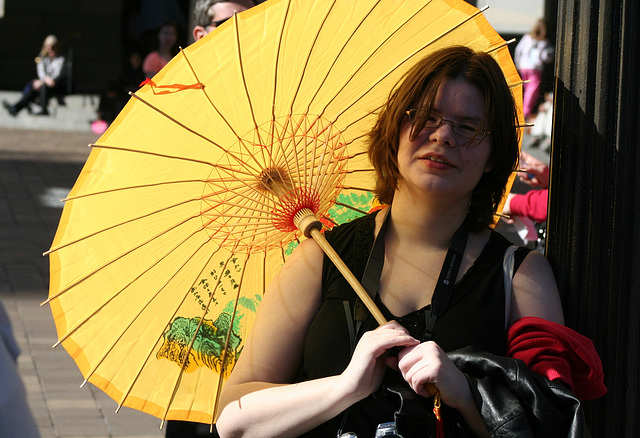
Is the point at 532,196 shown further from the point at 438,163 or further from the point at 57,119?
the point at 57,119

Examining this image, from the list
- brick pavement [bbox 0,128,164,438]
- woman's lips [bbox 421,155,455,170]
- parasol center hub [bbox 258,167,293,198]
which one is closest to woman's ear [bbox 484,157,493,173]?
woman's lips [bbox 421,155,455,170]

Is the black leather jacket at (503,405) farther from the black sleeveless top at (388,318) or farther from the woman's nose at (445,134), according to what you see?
the woman's nose at (445,134)

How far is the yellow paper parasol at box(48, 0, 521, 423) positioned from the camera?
2.25 meters

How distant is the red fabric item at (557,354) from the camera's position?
6.04 ft

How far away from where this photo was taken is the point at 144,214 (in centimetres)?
231

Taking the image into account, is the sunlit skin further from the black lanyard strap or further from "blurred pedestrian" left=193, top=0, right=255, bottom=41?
"blurred pedestrian" left=193, top=0, right=255, bottom=41

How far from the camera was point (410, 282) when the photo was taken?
202cm

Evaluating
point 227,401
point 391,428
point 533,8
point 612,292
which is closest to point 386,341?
point 391,428

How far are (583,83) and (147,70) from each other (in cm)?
543

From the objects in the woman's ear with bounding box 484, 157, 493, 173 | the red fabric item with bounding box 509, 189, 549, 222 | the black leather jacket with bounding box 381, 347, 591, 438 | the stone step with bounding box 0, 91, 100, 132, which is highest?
the woman's ear with bounding box 484, 157, 493, 173

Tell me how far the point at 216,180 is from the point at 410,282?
59 centimetres

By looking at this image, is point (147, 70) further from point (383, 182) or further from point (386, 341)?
point (386, 341)

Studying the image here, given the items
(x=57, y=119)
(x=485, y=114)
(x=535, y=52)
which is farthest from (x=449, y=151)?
(x=57, y=119)

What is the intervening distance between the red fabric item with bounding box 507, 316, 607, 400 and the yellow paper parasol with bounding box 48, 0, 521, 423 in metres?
0.58
